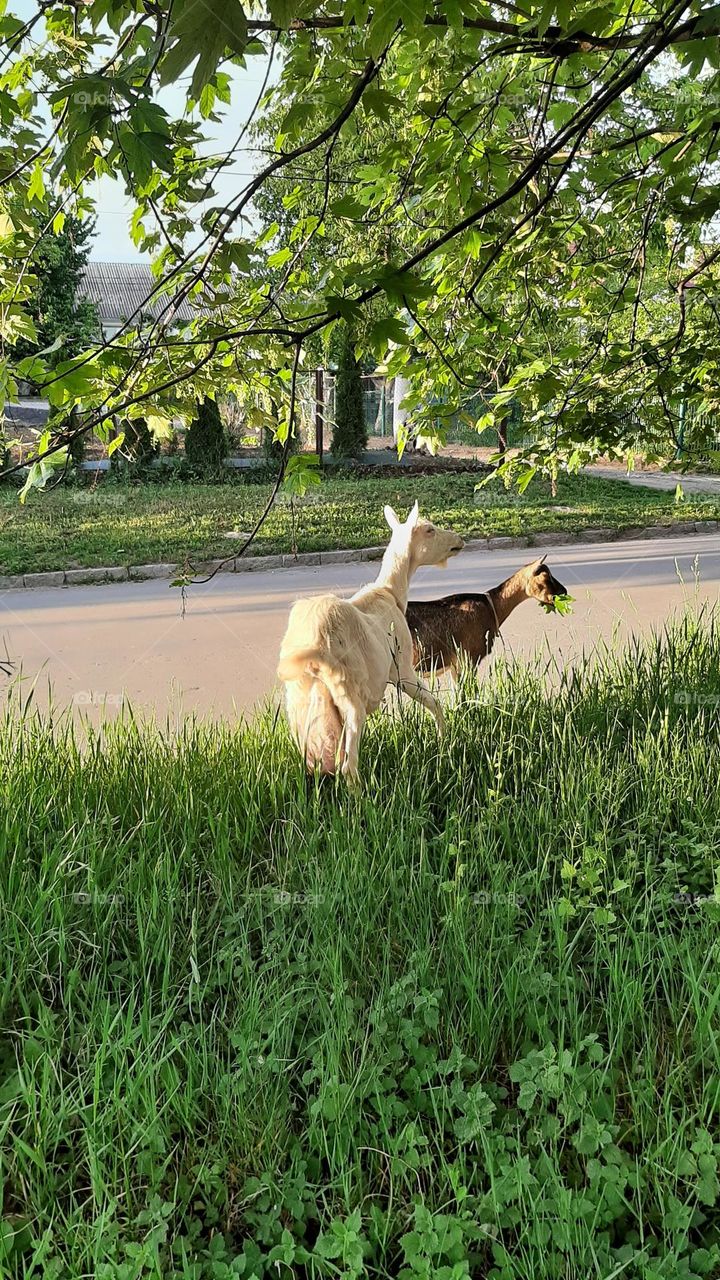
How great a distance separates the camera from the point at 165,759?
286 centimetres

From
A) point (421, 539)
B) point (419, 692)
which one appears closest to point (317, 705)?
point (419, 692)

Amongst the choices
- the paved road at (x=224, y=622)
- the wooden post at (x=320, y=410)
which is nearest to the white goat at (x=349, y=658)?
the wooden post at (x=320, y=410)

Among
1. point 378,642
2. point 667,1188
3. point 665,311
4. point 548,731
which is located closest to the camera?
point 667,1188

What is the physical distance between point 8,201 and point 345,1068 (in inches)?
86.2

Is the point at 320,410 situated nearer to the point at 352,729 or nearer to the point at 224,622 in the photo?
the point at 352,729

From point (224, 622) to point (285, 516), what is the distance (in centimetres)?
257

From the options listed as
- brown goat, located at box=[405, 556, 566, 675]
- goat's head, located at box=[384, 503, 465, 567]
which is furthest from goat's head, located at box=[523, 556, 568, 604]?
goat's head, located at box=[384, 503, 465, 567]

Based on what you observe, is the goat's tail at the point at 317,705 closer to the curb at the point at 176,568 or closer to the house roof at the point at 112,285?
the curb at the point at 176,568

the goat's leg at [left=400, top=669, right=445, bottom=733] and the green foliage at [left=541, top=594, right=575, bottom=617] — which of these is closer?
the goat's leg at [left=400, top=669, right=445, bottom=733]

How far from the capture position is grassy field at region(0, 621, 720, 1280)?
1.37 metres

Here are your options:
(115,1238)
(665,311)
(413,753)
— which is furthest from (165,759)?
(665,311)

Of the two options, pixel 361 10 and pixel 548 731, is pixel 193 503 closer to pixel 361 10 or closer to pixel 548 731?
pixel 548 731

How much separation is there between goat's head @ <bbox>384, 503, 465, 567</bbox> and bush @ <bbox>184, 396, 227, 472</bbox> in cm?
744

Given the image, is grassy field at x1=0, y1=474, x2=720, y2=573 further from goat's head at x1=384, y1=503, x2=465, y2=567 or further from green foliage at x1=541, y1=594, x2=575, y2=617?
goat's head at x1=384, y1=503, x2=465, y2=567
